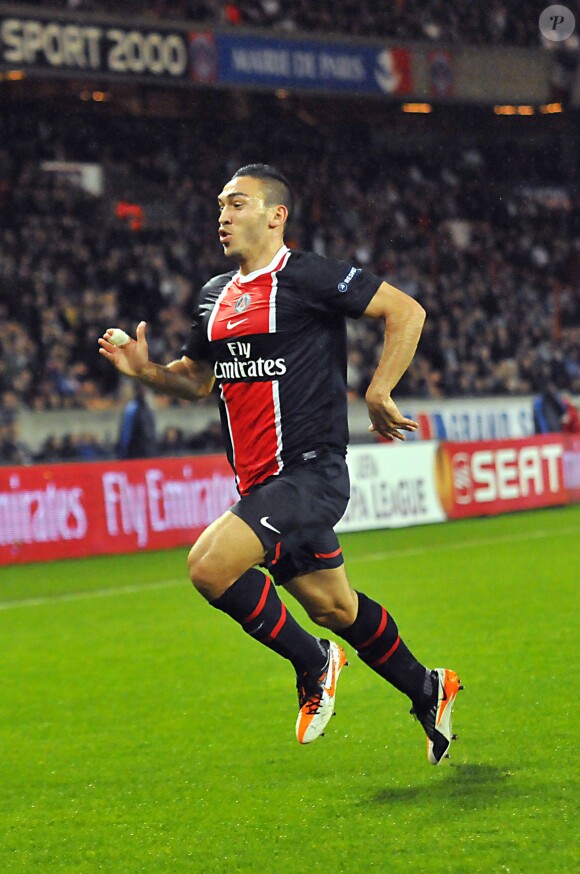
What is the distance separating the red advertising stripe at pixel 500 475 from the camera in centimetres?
1758

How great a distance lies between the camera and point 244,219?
5.15m

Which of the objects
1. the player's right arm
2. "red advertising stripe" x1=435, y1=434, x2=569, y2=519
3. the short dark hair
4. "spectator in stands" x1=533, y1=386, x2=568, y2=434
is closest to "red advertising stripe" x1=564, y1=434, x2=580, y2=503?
"red advertising stripe" x1=435, y1=434, x2=569, y2=519

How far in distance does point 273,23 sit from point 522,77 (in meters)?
6.40

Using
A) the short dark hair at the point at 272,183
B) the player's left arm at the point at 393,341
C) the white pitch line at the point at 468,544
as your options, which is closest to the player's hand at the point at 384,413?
the player's left arm at the point at 393,341

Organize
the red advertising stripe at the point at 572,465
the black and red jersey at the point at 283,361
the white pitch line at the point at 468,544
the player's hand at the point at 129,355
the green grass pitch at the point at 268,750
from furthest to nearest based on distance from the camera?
the red advertising stripe at the point at 572,465, the white pitch line at the point at 468,544, the player's hand at the point at 129,355, the black and red jersey at the point at 283,361, the green grass pitch at the point at 268,750

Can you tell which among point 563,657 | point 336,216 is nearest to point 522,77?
point 336,216

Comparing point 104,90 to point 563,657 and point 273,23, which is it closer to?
point 273,23

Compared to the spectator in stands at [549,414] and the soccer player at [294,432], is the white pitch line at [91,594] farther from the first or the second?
the spectator in stands at [549,414]

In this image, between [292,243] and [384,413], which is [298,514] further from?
[292,243]

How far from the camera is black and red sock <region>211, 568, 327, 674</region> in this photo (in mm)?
4840

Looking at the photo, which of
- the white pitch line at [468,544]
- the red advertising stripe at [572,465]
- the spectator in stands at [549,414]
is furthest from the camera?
the spectator in stands at [549,414]

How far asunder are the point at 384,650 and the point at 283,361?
45.6 inches

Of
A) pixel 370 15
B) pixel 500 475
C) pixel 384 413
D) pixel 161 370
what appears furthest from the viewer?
pixel 370 15

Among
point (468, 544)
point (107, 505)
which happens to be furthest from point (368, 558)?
point (107, 505)
